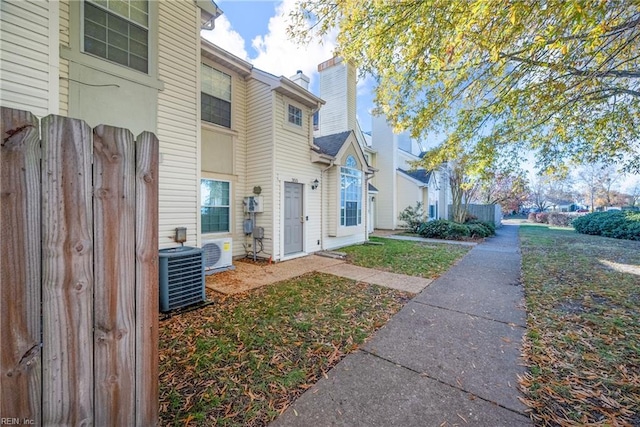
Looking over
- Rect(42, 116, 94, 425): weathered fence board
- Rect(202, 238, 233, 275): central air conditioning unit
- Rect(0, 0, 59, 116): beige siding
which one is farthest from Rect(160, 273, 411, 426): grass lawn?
Rect(0, 0, 59, 116): beige siding

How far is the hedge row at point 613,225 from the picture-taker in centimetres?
1370

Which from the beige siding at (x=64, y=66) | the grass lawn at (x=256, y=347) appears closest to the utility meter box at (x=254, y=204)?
the grass lawn at (x=256, y=347)

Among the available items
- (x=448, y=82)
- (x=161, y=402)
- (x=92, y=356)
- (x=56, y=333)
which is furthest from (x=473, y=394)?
(x=448, y=82)

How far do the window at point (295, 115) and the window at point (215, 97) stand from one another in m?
1.93

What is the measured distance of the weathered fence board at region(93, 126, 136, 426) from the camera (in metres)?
1.43

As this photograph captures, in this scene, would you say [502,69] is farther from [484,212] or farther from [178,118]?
[484,212]

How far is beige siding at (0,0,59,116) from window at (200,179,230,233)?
12.2 ft

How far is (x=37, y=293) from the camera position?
48.7 inches

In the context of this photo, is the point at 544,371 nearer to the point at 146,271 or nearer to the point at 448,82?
the point at 146,271

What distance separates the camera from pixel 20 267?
1.21 meters

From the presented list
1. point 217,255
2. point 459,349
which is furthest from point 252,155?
point 459,349

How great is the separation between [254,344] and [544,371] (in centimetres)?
322

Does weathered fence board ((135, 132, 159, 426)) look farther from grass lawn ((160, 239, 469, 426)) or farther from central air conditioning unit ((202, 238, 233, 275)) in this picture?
central air conditioning unit ((202, 238, 233, 275))

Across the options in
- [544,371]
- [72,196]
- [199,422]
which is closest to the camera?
[72,196]
